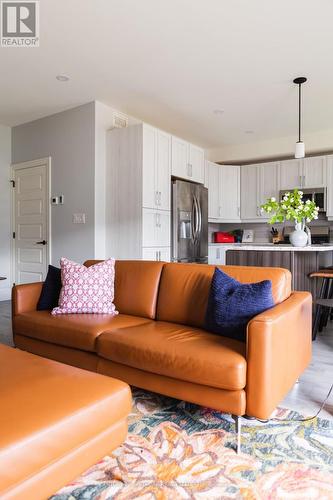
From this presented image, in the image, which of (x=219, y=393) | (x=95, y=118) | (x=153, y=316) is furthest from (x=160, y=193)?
(x=219, y=393)

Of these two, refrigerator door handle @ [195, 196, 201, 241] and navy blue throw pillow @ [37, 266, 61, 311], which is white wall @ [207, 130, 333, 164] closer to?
refrigerator door handle @ [195, 196, 201, 241]

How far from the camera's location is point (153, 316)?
8.68 ft

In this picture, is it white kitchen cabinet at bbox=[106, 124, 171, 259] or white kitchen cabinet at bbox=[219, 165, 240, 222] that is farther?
white kitchen cabinet at bbox=[219, 165, 240, 222]

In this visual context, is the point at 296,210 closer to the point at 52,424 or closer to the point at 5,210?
the point at 52,424

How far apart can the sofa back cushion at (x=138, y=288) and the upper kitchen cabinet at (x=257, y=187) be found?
3.95 metres

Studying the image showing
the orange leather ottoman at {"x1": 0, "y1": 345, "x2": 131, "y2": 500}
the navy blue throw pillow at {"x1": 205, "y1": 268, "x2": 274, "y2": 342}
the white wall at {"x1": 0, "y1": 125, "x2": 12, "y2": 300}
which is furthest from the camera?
the white wall at {"x1": 0, "y1": 125, "x2": 12, "y2": 300}

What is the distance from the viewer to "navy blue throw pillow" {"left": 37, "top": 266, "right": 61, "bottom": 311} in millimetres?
2861

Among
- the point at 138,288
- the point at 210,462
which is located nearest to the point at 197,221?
the point at 138,288

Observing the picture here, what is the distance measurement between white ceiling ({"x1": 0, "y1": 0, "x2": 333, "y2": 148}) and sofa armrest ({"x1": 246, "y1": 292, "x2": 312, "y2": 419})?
7.63ft

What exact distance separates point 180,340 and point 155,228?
2667 millimetres

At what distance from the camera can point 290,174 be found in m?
5.92

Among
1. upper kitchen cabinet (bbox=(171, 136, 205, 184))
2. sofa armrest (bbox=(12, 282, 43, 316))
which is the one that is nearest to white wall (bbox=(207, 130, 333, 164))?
upper kitchen cabinet (bbox=(171, 136, 205, 184))

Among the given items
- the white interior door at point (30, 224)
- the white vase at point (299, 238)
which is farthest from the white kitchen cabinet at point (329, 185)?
the white interior door at point (30, 224)

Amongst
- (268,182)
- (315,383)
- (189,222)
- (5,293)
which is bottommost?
(315,383)
